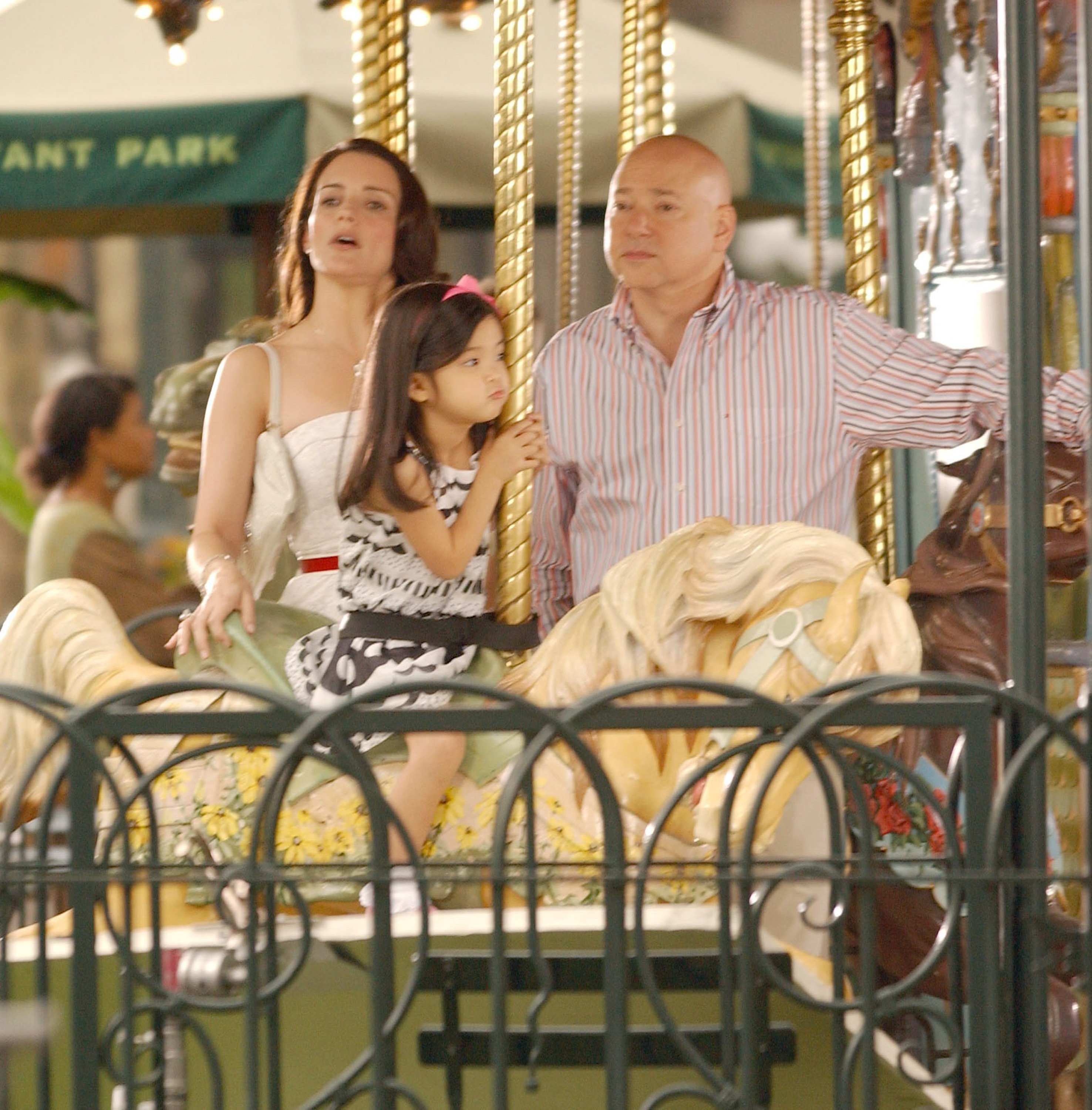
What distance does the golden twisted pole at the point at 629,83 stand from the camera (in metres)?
3.52

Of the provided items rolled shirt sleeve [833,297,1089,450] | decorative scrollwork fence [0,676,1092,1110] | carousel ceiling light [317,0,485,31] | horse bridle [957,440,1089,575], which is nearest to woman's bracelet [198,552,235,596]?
decorative scrollwork fence [0,676,1092,1110]

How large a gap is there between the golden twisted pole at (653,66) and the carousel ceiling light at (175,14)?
1.00 meters

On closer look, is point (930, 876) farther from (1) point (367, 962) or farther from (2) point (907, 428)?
(2) point (907, 428)

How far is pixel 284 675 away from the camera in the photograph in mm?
2496

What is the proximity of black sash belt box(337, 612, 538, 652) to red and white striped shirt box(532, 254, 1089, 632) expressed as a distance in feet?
1.27

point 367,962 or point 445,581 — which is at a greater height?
point 445,581

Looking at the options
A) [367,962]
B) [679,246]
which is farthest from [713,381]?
[367,962]

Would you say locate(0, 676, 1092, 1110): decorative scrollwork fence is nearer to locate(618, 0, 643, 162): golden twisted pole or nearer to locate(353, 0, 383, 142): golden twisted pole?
locate(353, 0, 383, 142): golden twisted pole

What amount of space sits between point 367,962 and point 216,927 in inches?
8.8

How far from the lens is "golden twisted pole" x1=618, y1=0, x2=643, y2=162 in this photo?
11.5 feet

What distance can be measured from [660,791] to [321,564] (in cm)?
75

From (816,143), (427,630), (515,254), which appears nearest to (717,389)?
(515,254)

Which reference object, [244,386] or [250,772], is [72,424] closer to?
[244,386]

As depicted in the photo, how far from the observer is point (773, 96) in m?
5.74
